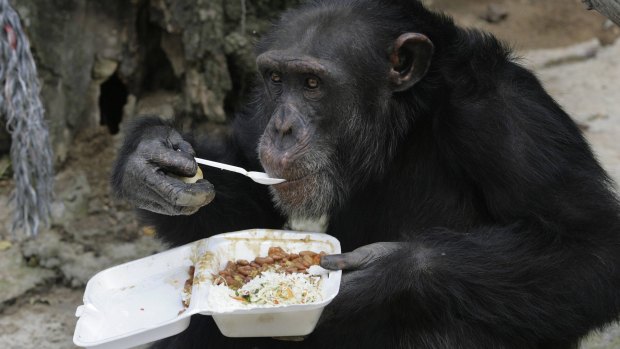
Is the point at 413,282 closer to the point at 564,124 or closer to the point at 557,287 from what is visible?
the point at 557,287

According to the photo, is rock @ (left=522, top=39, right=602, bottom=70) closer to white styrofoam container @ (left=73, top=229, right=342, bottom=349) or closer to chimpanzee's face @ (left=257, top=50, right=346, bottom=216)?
chimpanzee's face @ (left=257, top=50, right=346, bottom=216)

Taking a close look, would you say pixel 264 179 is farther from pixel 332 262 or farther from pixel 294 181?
pixel 332 262

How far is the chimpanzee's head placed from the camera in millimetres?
5176

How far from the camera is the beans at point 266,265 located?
4.98m

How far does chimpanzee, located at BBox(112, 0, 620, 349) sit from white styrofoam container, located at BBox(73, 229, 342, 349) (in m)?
0.24

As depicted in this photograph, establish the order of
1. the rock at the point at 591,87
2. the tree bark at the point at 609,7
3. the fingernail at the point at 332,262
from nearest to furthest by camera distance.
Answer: the tree bark at the point at 609,7 → the fingernail at the point at 332,262 → the rock at the point at 591,87

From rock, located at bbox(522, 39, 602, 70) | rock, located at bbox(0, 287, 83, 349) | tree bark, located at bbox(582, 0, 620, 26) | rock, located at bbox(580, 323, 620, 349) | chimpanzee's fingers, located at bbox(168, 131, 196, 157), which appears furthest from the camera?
rock, located at bbox(522, 39, 602, 70)

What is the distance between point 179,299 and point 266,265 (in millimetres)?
549

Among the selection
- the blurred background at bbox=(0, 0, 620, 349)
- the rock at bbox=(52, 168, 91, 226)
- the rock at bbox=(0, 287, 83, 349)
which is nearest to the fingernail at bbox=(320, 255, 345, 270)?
the rock at bbox=(0, 287, 83, 349)

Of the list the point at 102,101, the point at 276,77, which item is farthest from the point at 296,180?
the point at 102,101

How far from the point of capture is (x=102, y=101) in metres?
8.77

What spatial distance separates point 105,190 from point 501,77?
14.0ft

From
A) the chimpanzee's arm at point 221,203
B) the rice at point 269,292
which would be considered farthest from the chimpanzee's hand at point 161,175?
the rice at point 269,292

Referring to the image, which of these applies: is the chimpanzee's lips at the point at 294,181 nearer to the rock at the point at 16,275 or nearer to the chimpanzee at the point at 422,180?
the chimpanzee at the point at 422,180
